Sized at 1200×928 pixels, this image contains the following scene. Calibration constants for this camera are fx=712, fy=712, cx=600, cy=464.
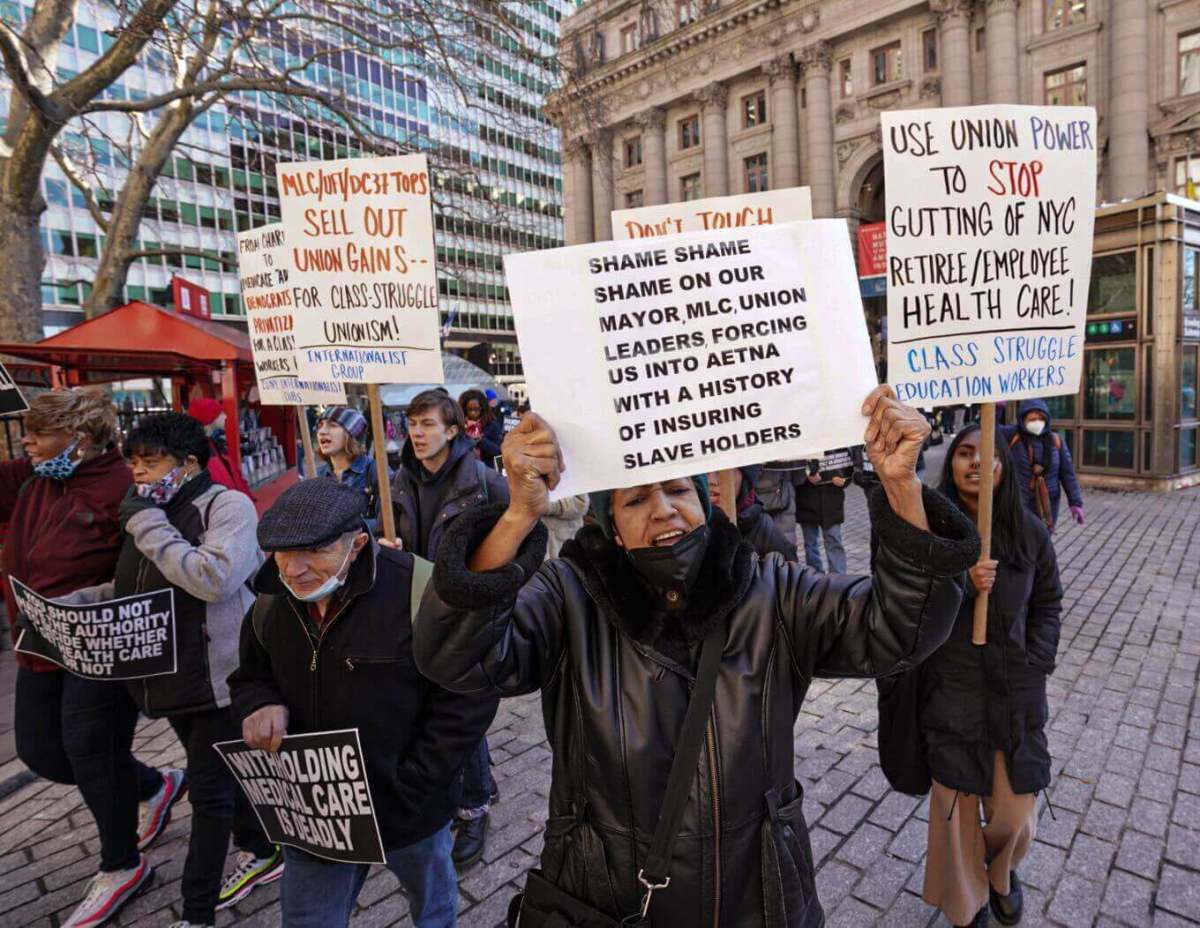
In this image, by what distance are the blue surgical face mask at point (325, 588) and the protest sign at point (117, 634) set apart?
3.16ft

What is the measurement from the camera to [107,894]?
9.51 feet

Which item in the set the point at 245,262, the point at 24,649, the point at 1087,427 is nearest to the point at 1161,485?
the point at 1087,427

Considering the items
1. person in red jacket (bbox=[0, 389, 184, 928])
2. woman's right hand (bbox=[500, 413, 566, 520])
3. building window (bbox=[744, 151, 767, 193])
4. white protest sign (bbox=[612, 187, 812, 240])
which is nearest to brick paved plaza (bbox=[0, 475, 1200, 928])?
person in red jacket (bbox=[0, 389, 184, 928])

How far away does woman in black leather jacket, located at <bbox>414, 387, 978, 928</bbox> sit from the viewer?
143 centimetres

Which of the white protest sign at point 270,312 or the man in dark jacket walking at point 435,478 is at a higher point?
the white protest sign at point 270,312

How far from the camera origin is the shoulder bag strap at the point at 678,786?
1.48 metres

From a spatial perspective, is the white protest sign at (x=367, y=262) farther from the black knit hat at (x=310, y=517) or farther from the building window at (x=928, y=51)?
the building window at (x=928, y=51)

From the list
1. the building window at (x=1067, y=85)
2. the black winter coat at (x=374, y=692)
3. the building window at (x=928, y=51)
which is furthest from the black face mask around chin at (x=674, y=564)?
the building window at (x=928, y=51)

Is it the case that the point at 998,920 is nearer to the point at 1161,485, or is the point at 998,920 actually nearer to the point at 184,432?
the point at 184,432

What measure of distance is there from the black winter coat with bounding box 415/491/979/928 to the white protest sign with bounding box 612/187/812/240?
254cm

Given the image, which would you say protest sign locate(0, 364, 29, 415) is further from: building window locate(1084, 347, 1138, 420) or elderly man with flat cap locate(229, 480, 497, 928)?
building window locate(1084, 347, 1138, 420)

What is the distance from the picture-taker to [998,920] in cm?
270

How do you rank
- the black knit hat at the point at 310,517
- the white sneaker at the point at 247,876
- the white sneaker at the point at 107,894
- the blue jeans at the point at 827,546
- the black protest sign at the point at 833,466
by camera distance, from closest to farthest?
the black knit hat at the point at 310,517
the white sneaker at the point at 107,894
the white sneaker at the point at 247,876
the black protest sign at the point at 833,466
the blue jeans at the point at 827,546

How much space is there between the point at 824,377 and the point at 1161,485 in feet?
43.8
